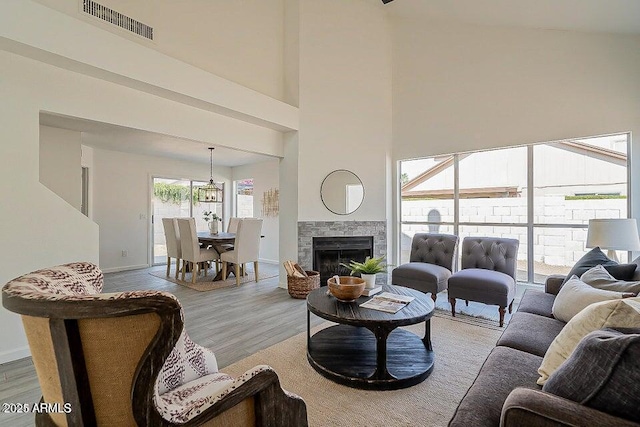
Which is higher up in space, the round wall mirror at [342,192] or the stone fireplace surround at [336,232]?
the round wall mirror at [342,192]

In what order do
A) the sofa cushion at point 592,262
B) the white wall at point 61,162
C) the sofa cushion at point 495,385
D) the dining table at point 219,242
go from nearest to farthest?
the sofa cushion at point 495,385 → the sofa cushion at point 592,262 → the white wall at point 61,162 → the dining table at point 219,242

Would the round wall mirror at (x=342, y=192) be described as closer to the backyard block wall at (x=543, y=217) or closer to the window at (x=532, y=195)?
the window at (x=532, y=195)

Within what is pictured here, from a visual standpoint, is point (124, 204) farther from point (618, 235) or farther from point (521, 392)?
point (618, 235)

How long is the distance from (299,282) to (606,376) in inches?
137

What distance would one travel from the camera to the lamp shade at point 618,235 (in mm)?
2762

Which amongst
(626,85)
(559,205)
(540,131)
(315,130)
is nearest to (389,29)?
(315,130)

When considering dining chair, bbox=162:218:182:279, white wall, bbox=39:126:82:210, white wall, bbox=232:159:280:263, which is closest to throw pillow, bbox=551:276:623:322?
dining chair, bbox=162:218:182:279

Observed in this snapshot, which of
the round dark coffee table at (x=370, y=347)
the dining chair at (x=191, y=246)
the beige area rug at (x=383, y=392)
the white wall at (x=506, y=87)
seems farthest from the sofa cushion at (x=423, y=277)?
the dining chair at (x=191, y=246)

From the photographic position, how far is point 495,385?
1.31 meters

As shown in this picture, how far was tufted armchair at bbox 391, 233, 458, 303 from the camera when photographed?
363cm

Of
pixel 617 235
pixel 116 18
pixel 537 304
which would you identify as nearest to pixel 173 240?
pixel 116 18

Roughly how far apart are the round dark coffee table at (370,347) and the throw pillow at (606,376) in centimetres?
108

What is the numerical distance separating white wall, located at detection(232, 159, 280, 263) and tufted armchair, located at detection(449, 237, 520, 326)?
432 cm

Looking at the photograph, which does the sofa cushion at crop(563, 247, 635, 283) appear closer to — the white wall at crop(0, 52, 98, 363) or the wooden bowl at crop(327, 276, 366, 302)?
the wooden bowl at crop(327, 276, 366, 302)
